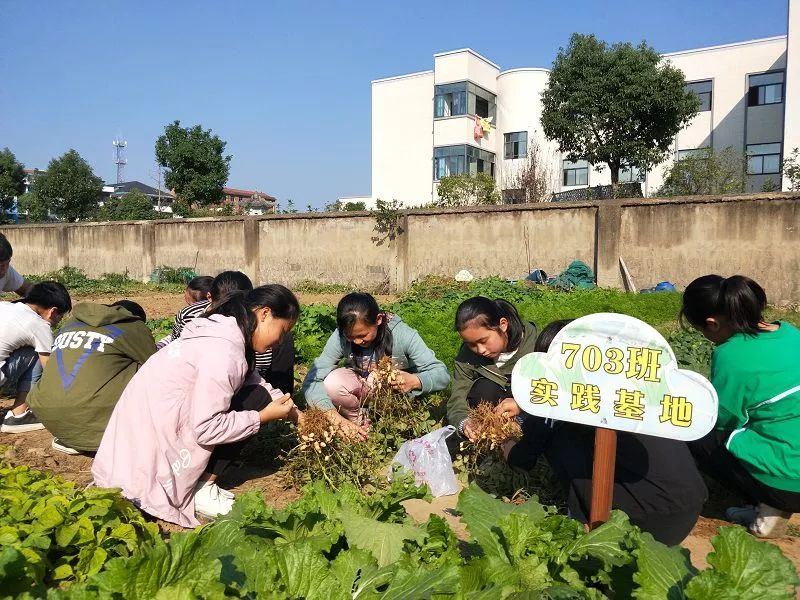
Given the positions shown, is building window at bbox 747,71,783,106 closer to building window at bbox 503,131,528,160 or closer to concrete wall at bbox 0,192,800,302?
building window at bbox 503,131,528,160

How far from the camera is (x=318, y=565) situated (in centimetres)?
150

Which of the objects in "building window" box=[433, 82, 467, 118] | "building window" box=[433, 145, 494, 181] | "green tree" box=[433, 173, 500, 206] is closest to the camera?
"green tree" box=[433, 173, 500, 206]

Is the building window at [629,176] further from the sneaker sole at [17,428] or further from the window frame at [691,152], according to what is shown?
the sneaker sole at [17,428]

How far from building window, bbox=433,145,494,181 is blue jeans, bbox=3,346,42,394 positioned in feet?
97.1

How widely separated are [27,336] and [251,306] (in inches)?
95.4

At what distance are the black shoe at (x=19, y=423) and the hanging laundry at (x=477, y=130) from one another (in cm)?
3103

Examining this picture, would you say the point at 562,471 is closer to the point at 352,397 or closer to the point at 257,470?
the point at 352,397

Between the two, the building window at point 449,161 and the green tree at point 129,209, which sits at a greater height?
the building window at point 449,161

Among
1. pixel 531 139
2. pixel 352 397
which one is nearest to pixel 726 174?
pixel 531 139

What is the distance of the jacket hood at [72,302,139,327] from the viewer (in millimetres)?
3660

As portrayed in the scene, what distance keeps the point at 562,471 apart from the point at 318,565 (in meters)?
1.56

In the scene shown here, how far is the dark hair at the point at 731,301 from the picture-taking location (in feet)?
9.04

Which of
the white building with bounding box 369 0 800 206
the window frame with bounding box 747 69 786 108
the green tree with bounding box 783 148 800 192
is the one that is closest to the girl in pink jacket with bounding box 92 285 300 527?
the green tree with bounding box 783 148 800 192

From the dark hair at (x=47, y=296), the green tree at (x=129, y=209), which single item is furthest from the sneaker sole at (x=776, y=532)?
the green tree at (x=129, y=209)
